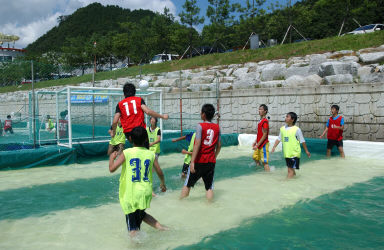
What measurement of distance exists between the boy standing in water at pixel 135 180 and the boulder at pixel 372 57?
13657mm

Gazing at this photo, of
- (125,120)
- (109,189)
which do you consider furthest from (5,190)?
(125,120)

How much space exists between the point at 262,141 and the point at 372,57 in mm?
9284

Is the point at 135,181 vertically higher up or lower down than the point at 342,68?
lower down

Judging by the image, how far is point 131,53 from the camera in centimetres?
3841

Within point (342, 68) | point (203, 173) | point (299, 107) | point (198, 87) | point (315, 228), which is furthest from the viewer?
point (198, 87)

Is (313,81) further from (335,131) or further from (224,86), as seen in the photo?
(224,86)

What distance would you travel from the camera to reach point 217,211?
527 centimetres

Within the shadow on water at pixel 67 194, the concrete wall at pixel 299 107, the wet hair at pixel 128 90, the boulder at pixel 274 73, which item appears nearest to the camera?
the shadow on water at pixel 67 194

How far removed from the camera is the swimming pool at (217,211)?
410 centimetres

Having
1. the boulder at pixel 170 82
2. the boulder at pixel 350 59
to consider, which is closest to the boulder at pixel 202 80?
the boulder at pixel 170 82

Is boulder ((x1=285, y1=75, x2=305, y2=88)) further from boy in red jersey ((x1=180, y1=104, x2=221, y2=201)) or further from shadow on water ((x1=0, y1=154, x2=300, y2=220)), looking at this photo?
boy in red jersey ((x1=180, y1=104, x2=221, y2=201))

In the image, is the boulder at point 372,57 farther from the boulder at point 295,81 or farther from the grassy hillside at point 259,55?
the boulder at point 295,81

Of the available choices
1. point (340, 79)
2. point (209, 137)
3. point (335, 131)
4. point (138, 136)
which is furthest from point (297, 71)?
point (138, 136)

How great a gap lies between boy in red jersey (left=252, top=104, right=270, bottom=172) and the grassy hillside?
455 inches
